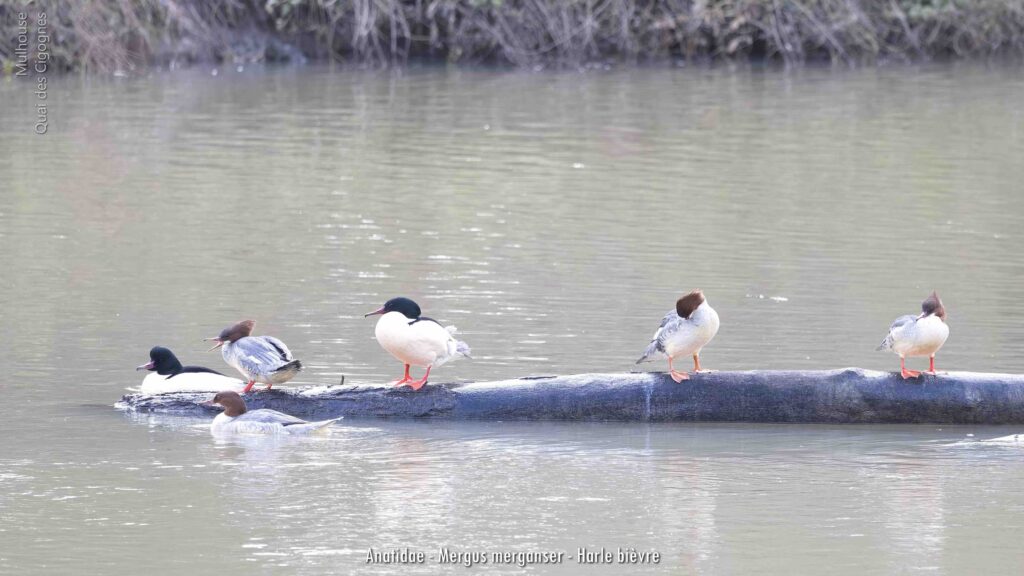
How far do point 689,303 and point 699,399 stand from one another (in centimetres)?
52

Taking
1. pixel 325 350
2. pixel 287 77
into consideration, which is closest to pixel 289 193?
pixel 325 350

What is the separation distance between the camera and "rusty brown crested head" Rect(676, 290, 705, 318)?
28.7 ft

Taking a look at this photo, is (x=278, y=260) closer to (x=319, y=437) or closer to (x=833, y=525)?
(x=319, y=437)

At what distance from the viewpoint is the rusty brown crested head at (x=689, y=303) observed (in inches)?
344

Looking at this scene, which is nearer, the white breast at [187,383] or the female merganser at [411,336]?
the female merganser at [411,336]

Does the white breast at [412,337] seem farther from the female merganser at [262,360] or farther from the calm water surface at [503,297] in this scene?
the female merganser at [262,360]

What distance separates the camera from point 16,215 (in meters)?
15.8

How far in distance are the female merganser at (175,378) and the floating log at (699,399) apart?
1.43 ft

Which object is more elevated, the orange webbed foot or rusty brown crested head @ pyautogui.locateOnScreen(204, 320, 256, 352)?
rusty brown crested head @ pyautogui.locateOnScreen(204, 320, 256, 352)

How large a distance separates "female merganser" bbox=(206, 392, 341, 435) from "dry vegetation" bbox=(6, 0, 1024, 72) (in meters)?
22.3

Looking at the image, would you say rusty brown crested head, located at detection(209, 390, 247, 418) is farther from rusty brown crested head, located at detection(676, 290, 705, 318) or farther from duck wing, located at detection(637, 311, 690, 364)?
rusty brown crested head, located at detection(676, 290, 705, 318)

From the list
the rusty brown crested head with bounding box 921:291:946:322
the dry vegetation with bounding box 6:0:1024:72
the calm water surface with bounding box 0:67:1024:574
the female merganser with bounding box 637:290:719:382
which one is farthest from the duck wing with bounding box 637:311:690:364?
the dry vegetation with bounding box 6:0:1024:72

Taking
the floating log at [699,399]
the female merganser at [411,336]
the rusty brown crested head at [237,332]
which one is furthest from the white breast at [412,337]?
the rusty brown crested head at [237,332]

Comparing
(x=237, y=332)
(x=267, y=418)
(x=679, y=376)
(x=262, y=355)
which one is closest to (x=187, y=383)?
(x=237, y=332)
